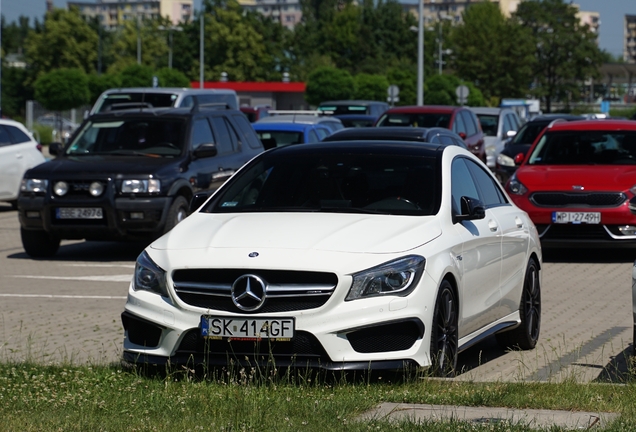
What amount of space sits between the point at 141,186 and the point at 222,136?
2348 mm

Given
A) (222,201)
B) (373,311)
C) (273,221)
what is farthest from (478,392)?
(222,201)

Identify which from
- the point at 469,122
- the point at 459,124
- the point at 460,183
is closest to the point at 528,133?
the point at 469,122

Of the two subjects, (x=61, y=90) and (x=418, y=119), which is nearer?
(x=418, y=119)

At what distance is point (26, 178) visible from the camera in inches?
572

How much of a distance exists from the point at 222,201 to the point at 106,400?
80.6 inches

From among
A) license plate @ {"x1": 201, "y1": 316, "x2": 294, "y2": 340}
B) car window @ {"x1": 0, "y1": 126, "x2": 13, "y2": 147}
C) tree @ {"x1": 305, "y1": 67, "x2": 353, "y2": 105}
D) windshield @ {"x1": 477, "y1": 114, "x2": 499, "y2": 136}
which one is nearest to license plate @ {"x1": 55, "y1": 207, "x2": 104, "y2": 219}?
car window @ {"x1": 0, "y1": 126, "x2": 13, "y2": 147}

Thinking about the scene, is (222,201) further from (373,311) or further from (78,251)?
(78,251)

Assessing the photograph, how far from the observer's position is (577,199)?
47.9ft

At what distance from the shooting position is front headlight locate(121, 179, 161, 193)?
14180 mm

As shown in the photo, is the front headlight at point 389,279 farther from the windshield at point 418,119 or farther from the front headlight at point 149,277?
the windshield at point 418,119

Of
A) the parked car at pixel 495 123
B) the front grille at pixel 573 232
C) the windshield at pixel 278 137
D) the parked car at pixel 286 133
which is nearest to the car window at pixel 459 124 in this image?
the parked car at pixel 286 133

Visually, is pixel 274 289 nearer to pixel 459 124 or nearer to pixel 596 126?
pixel 596 126

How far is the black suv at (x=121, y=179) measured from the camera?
1420cm

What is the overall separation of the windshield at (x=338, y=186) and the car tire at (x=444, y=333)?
2.10 ft
